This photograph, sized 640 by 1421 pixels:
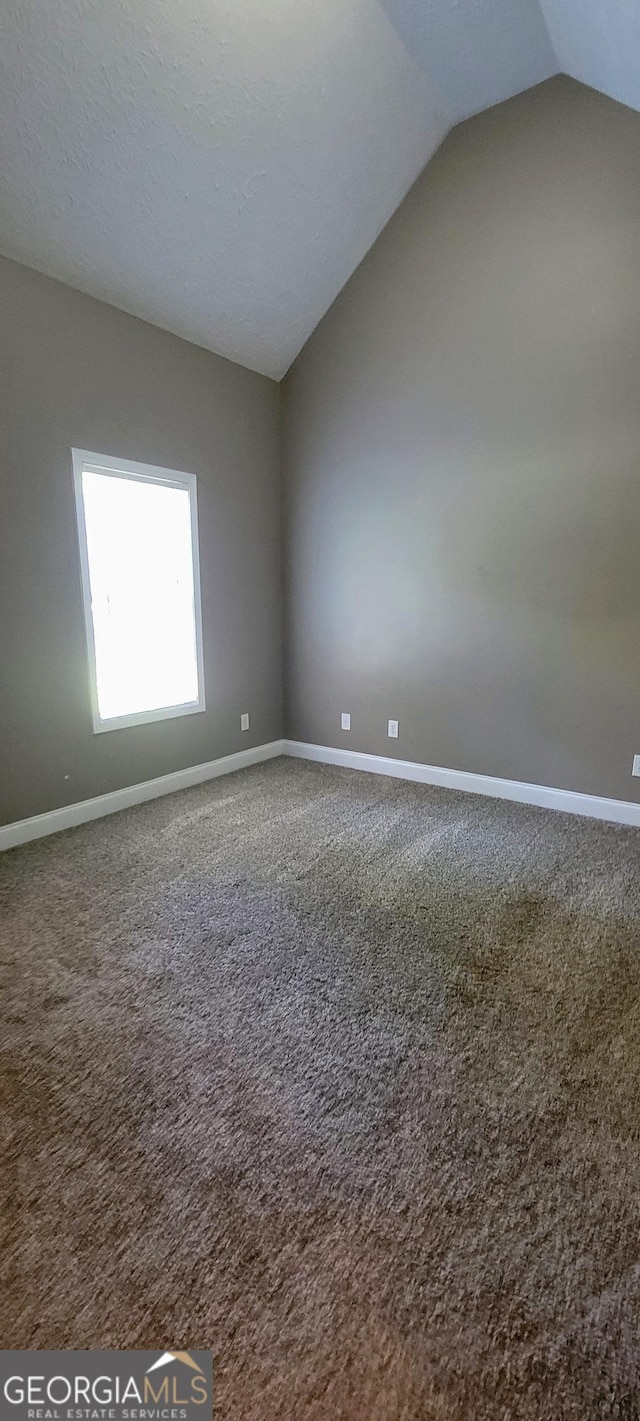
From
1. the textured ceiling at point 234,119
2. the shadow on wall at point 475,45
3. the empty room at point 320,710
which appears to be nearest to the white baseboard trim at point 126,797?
the empty room at point 320,710

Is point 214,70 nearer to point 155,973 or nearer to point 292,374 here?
point 292,374

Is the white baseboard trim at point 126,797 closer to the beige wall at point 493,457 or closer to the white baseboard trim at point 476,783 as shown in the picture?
the white baseboard trim at point 476,783

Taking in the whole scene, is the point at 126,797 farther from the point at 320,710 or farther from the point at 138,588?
the point at 320,710

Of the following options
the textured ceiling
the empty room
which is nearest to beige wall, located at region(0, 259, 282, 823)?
the empty room

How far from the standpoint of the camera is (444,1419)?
93 centimetres

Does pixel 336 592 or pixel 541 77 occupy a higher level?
pixel 541 77

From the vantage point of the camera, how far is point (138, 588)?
357 cm

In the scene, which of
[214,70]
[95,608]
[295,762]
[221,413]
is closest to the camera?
[214,70]

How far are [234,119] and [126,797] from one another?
11.1 feet

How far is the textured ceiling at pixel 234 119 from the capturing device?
7.29ft

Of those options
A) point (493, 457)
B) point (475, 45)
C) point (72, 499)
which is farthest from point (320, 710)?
point (475, 45)

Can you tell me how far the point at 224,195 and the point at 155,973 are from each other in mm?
3517

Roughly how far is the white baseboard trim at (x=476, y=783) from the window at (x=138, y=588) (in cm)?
106

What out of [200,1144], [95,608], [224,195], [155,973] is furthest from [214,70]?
[200,1144]
